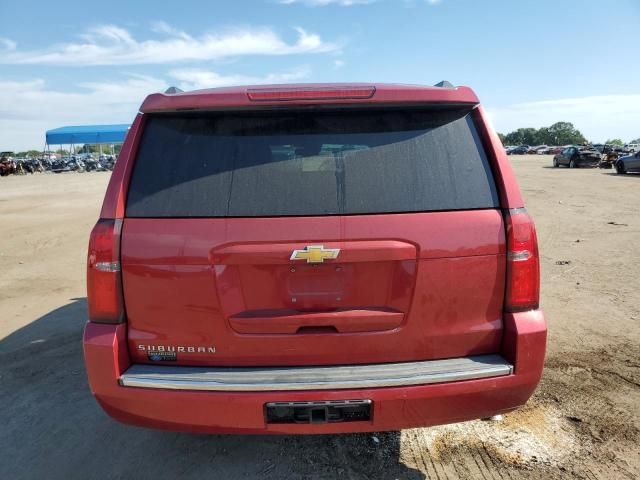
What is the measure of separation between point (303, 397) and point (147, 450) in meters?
1.50

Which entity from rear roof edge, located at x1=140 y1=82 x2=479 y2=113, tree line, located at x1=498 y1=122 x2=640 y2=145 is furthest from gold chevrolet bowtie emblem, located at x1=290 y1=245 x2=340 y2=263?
tree line, located at x1=498 y1=122 x2=640 y2=145

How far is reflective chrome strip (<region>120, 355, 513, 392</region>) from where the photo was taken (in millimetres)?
2197

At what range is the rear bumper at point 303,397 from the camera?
221 cm

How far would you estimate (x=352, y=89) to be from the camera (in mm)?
2354

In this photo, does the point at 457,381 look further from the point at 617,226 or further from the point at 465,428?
the point at 617,226

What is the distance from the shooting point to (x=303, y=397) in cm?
220

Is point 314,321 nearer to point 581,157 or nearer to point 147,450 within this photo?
point 147,450

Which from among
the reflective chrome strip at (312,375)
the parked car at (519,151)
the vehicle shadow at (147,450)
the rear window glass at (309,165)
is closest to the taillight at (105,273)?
the rear window glass at (309,165)

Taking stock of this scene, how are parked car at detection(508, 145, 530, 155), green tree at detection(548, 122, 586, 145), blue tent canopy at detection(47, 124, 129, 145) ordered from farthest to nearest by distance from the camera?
green tree at detection(548, 122, 586, 145), parked car at detection(508, 145, 530, 155), blue tent canopy at detection(47, 124, 129, 145)

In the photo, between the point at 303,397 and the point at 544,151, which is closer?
the point at 303,397

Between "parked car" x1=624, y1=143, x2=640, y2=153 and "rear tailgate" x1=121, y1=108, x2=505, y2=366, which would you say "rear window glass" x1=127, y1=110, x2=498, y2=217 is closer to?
"rear tailgate" x1=121, y1=108, x2=505, y2=366

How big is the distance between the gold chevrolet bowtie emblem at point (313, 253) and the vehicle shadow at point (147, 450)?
1392mm

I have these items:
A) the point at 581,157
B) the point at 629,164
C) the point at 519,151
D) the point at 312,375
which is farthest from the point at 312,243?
the point at 519,151

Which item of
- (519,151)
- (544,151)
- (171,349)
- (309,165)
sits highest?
(519,151)
